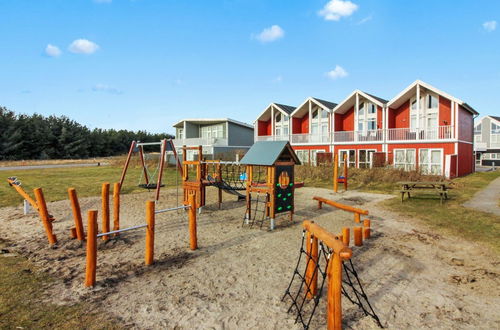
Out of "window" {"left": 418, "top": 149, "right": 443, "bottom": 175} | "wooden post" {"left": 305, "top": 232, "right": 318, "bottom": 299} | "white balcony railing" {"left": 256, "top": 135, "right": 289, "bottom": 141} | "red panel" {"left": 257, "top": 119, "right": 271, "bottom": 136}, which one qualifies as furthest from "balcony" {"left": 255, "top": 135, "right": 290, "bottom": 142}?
"wooden post" {"left": 305, "top": 232, "right": 318, "bottom": 299}

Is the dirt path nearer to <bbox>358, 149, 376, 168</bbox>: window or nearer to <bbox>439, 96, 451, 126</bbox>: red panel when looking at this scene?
<bbox>439, 96, 451, 126</bbox>: red panel

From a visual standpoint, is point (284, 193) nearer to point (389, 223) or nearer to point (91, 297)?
point (389, 223)

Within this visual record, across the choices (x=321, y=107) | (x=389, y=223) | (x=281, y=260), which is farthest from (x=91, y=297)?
(x=321, y=107)

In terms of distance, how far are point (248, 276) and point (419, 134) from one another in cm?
2324

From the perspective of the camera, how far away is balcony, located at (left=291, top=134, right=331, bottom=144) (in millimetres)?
29516

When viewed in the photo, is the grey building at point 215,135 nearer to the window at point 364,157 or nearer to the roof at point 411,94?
the window at point 364,157

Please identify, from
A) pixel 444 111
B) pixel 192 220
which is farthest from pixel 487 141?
pixel 192 220

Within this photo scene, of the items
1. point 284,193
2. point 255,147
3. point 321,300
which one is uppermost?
point 255,147

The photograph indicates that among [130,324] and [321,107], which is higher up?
[321,107]

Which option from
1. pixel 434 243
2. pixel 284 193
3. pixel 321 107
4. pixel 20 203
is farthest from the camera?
pixel 321 107

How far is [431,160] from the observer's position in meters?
22.8

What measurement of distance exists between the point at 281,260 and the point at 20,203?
41.8 ft

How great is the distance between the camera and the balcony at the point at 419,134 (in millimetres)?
22725

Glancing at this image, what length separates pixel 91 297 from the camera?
16.3 ft
